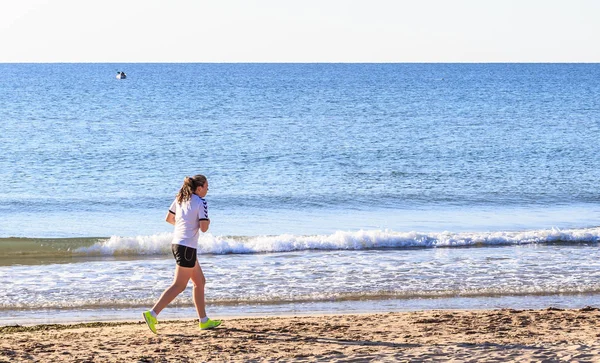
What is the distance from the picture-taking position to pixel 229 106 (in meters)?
57.9

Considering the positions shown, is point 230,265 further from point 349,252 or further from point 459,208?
point 459,208

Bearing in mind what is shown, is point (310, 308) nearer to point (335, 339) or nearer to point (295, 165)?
point (335, 339)

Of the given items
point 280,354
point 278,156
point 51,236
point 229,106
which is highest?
point 229,106

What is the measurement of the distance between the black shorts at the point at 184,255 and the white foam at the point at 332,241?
22.0ft

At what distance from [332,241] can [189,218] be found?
7.50 meters

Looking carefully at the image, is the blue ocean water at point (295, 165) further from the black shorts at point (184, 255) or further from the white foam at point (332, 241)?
the black shorts at point (184, 255)

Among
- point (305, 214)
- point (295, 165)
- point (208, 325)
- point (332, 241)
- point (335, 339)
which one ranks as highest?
point (295, 165)

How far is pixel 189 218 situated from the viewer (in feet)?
26.6

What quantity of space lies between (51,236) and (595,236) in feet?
33.5

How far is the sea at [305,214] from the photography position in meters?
11.5

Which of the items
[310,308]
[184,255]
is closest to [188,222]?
[184,255]

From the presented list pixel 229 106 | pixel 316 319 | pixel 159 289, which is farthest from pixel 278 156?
pixel 229 106

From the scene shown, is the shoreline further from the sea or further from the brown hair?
the brown hair

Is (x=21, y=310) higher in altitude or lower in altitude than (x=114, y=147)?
lower
